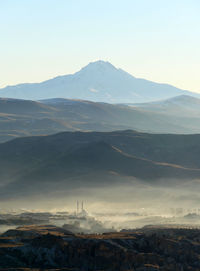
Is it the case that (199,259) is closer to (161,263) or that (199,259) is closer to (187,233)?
(161,263)

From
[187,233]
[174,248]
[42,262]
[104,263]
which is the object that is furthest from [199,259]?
[187,233]

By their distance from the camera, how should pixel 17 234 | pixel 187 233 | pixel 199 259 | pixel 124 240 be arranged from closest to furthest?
1. pixel 199 259
2. pixel 124 240
3. pixel 17 234
4. pixel 187 233

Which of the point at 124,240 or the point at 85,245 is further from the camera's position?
the point at 124,240

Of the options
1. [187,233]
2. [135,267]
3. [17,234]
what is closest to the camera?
[135,267]

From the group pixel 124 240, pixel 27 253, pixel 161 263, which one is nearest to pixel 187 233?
pixel 124 240

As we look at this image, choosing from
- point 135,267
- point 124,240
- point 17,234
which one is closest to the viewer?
point 135,267

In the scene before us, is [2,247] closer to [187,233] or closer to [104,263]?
[104,263]

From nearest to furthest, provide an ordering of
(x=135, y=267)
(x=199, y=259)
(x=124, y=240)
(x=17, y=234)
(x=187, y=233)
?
1. (x=135, y=267)
2. (x=199, y=259)
3. (x=124, y=240)
4. (x=17, y=234)
5. (x=187, y=233)

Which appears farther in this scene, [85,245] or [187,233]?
[187,233]
